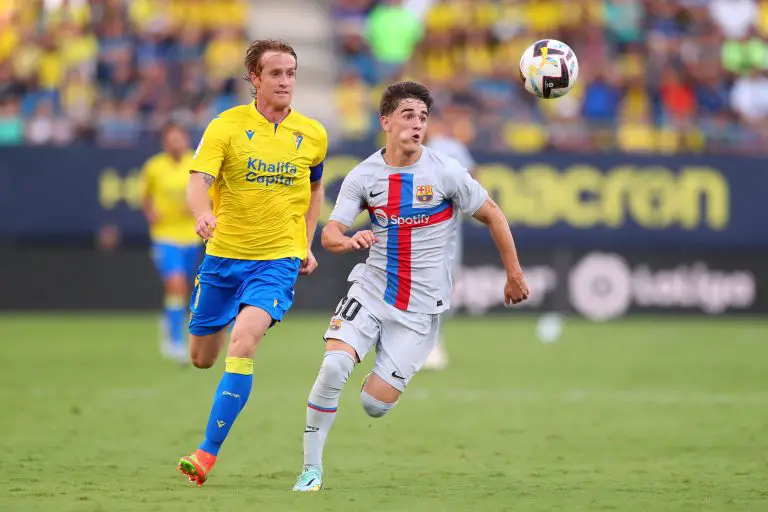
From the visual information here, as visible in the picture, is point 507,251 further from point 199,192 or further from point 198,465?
point 198,465

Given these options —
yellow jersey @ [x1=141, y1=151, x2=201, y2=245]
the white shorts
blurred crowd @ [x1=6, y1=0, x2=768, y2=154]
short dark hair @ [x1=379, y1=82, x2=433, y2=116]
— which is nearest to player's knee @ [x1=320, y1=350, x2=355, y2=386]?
the white shorts

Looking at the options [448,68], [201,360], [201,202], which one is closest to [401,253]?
[201,202]

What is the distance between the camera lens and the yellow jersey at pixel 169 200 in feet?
52.9

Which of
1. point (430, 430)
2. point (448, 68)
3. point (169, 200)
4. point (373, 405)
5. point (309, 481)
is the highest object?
point (448, 68)

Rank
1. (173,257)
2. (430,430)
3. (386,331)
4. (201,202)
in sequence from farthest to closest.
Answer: (173,257) → (430,430) → (386,331) → (201,202)

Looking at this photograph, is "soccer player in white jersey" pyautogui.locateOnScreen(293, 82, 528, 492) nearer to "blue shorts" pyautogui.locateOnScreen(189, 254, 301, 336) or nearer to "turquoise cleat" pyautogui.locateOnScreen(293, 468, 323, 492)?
"turquoise cleat" pyautogui.locateOnScreen(293, 468, 323, 492)

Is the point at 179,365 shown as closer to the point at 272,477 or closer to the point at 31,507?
the point at 272,477

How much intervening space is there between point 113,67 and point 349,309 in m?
14.9

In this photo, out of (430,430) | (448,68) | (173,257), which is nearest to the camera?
(430,430)

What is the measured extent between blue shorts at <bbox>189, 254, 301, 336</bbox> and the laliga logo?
647 millimetres

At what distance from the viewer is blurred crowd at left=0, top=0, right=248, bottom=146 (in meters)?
20.6

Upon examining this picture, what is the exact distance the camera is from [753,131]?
21047 millimetres

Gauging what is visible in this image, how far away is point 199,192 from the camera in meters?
7.93

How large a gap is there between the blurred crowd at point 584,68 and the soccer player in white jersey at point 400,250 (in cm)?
1212
